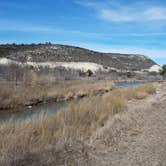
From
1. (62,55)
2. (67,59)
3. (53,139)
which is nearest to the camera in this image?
(53,139)

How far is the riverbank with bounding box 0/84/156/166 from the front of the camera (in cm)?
520

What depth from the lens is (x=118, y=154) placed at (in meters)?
5.93

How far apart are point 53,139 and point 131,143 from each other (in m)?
2.03

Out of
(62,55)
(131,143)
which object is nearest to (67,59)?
(62,55)

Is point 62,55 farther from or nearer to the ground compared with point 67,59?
farther from the ground

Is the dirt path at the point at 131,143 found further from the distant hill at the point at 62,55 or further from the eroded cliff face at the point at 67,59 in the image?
the distant hill at the point at 62,55

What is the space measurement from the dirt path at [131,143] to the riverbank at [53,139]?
273 mm

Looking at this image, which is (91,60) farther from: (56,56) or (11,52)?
(11,52)

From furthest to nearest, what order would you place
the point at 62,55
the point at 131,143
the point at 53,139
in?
the point at 62,55 → the point at 131,143 → the point at 53,139

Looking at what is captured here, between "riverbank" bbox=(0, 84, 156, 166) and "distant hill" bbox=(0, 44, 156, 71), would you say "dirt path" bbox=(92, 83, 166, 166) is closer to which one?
"riverbank" bbox=(0, 84, 156, 166)

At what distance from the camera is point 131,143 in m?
6.76

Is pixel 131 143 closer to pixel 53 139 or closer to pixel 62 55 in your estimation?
pixel 53 139

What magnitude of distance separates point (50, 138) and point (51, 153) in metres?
1.16

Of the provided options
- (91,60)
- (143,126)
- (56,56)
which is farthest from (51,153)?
(91,60)
